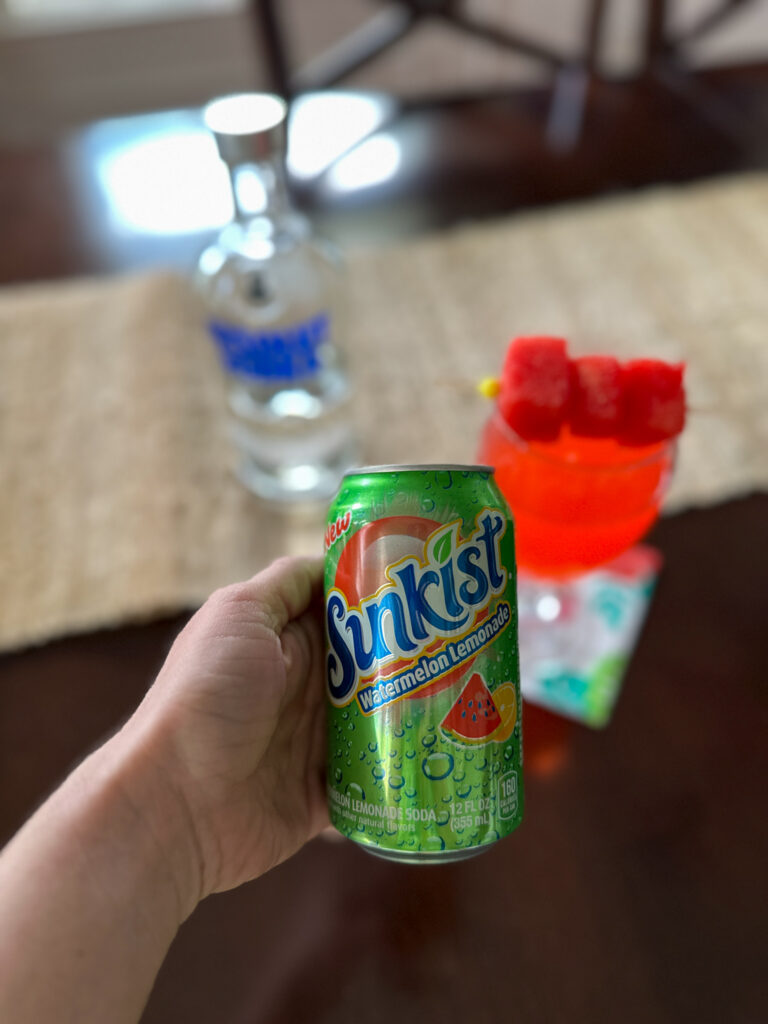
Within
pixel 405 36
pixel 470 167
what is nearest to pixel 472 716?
pixel 470 167

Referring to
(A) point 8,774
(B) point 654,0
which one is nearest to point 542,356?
(A) point 8,774

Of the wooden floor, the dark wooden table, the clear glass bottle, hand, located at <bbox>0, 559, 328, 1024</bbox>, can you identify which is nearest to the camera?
hand, located at <bbox>0, 559, 328, 1024</bbox>

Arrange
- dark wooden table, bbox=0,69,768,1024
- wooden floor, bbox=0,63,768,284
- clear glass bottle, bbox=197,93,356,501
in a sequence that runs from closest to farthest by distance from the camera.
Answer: dark wooden table, bbox=0,69,768,1024 < clear glass bottle, bbox=197,93,356,501 < wooden floor, bbox=0,63,768,284

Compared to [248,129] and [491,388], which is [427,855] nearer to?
[491,388]

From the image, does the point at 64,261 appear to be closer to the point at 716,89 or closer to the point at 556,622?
the point at 556,622

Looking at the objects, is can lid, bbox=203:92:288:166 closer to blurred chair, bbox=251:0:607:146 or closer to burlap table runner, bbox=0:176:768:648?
burlap table runner, bbox=0:176:768:648

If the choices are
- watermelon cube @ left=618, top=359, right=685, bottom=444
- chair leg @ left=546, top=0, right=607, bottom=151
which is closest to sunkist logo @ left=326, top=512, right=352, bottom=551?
watermelon cube @ left=618, top=359, right=685, bottom=444
